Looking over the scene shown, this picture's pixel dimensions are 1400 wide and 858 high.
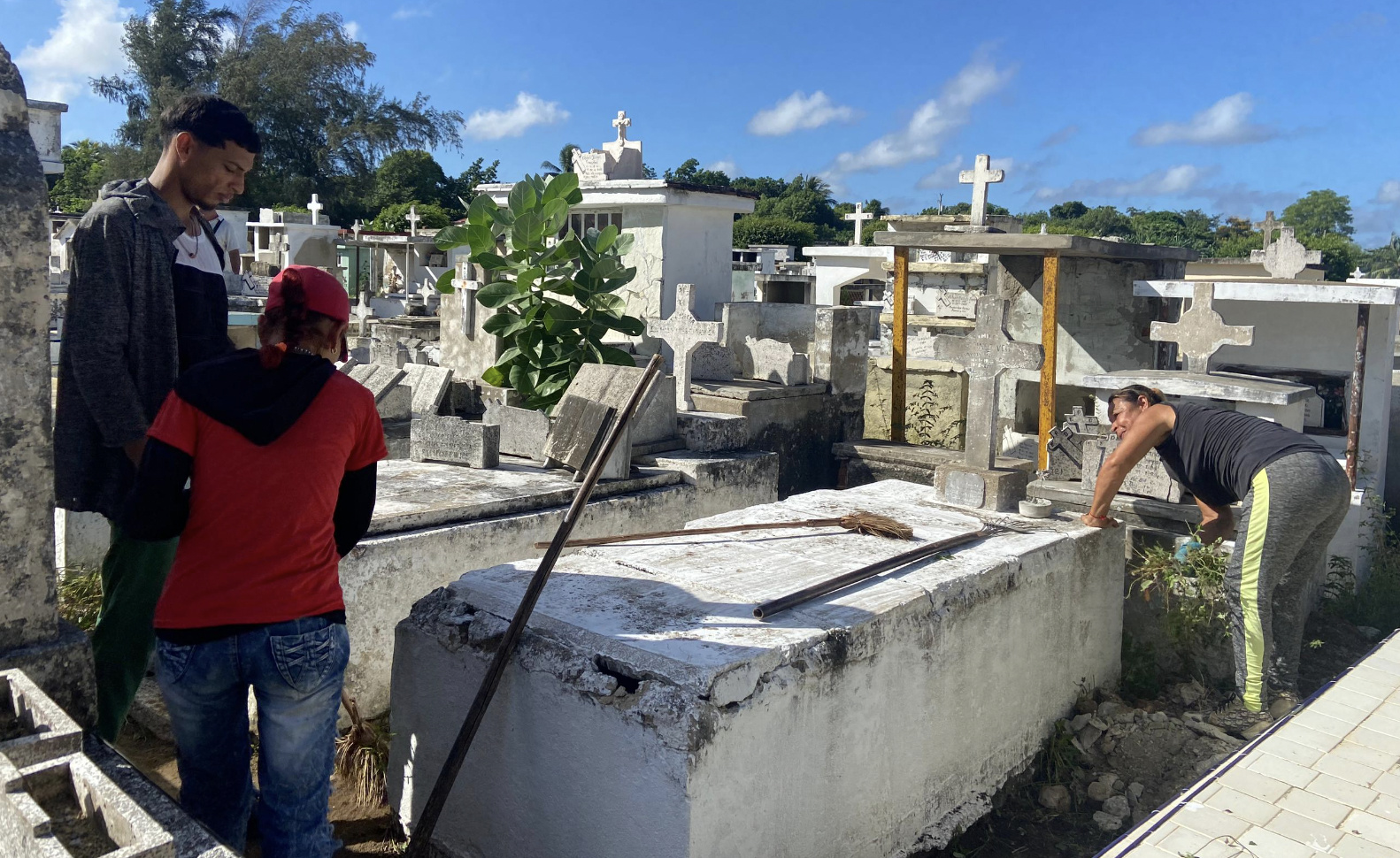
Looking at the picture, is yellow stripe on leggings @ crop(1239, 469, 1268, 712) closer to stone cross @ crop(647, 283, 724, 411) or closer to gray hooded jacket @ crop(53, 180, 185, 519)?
gray hooded jacket @ crop(53, 180, 185, 519)

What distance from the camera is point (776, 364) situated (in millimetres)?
9008

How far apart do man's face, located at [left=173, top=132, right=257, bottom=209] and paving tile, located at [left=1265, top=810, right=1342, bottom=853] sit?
337cm

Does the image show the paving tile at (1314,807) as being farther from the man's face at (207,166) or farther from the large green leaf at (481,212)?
the large green leaf at (481,212)

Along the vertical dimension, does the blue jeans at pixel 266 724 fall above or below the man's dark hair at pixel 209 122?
below

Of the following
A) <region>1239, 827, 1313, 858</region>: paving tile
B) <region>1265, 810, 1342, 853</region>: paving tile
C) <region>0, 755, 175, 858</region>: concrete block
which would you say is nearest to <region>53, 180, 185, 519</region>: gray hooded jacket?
<region>0, 755, 175, 858</region>: concrete block

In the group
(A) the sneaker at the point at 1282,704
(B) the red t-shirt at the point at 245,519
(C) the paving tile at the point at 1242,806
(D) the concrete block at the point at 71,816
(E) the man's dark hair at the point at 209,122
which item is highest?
(E) the man's dark hair at the point at 209,122

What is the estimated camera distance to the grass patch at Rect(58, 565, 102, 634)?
14.7 feet

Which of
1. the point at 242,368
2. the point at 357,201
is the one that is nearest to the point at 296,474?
the point at 242,368

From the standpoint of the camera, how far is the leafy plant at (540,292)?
725 centimetres

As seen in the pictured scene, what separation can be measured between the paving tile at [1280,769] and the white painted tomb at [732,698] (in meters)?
1.03

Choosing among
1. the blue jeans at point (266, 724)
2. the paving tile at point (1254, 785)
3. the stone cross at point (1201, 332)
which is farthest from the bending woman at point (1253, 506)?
the blue jeans at point (266, 724)

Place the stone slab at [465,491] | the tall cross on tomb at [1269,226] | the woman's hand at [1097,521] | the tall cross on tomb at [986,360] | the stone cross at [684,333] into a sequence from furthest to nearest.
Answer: the tall cross on tomb at [1269,226]
the stone cross at [684,333]
the tall cross on tomb at [986,360]
the woman's hand at [1097,521]
the stone slab at [465,491]

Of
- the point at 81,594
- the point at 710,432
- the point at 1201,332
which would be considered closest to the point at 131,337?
the point at 81,594

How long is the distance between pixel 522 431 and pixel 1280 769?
424cm
